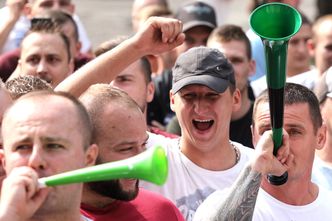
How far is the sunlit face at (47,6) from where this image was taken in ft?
32.9

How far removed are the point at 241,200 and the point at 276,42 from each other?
2.86ft

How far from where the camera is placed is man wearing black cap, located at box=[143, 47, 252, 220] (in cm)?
593

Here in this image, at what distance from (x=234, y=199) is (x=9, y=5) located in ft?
11.2

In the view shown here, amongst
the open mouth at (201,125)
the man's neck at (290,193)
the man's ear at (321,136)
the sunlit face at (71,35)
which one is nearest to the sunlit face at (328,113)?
the man's ear at (321,136)

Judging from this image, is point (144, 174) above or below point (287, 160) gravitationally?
above

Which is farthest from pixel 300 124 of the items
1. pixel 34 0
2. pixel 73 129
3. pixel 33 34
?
pixel 34 0

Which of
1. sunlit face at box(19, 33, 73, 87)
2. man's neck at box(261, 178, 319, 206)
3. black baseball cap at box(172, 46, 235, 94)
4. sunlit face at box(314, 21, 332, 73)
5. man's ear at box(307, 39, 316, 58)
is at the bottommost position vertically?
man's ear at box(307, 39, 316, 58)

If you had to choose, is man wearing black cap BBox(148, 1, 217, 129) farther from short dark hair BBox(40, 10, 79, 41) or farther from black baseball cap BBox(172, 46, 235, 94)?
black baseball cap BBox(172, 46, 235, 94)

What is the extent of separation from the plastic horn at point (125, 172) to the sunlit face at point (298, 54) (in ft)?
17.6

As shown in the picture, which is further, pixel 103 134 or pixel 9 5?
pixel 9 5

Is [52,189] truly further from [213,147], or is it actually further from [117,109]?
[213,147]

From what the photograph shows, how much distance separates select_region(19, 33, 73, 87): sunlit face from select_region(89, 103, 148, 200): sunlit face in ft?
8.14

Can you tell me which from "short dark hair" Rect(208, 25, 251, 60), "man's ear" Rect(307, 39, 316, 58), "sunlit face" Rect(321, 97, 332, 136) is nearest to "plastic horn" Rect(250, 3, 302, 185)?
"sunlit face" Rect(321, 97, 332, 136)

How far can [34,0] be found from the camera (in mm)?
10367
